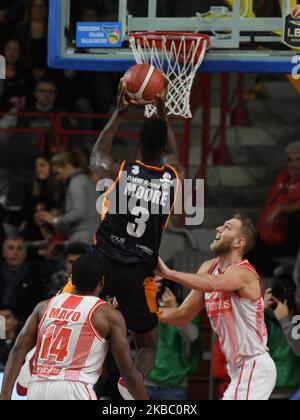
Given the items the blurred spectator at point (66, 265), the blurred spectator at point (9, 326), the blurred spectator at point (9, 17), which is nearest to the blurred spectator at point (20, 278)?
the blurred spectator at point (66, 265)

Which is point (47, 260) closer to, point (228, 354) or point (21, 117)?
point (21, 117)

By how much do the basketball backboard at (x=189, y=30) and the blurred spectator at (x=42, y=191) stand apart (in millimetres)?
3492

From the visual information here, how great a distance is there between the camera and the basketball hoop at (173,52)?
32.2 ft

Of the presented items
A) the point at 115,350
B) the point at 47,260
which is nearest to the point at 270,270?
the point at 47,260

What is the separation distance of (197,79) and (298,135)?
1391 mm

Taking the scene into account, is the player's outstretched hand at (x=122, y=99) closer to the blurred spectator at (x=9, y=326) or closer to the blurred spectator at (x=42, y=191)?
the blurred spectator at (x=9, y=326)

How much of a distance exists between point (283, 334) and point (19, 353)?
3.63 meters

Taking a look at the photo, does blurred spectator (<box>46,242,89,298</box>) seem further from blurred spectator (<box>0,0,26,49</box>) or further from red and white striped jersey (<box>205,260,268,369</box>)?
blurred spectator (<box>0,0,26,49</box>)

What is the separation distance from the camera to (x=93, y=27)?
33.2 ft

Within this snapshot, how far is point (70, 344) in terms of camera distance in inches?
319

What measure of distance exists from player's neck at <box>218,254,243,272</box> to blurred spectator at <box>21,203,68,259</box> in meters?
4.46

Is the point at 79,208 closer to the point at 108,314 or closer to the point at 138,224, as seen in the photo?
the point at 138,224

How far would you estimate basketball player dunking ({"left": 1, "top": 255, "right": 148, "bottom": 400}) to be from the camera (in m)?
8.09

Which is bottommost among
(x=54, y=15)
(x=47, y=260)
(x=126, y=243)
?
(x=47, y=260)
